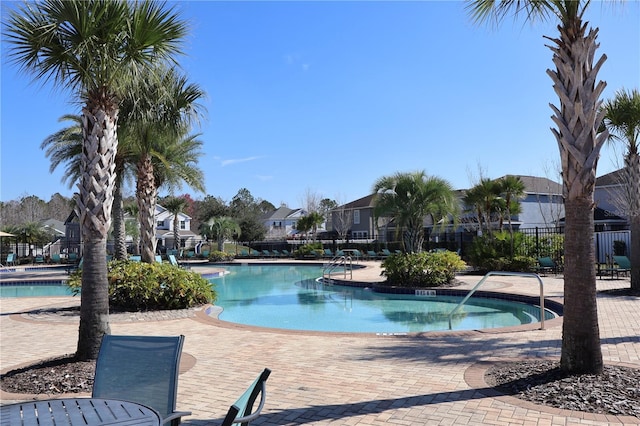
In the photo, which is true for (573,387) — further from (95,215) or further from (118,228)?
(118,228)

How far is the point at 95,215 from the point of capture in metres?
6.58

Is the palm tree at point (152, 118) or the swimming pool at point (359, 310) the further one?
the swimming pool at point (359, 310)

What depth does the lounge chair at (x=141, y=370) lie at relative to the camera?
11.6 ft

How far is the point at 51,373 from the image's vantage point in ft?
19.7

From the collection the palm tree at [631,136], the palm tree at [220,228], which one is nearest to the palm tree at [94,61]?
the palm tree at [631,136]

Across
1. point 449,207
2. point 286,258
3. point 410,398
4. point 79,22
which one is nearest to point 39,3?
point 79,22

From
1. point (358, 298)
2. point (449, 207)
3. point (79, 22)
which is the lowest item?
point (358, 298)

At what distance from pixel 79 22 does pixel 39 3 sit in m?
0.64

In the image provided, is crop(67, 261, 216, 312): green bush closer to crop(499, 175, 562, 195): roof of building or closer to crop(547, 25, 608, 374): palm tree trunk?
crop(547, 25, 608, 374): palm tree trunk

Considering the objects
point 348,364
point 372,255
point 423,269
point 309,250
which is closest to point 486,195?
point 423,269

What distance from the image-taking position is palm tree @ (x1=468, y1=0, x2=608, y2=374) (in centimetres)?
527

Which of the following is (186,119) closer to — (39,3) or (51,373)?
(39,3)

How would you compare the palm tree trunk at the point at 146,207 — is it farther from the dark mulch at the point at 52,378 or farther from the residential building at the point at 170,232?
the residential building at the point at 170,232

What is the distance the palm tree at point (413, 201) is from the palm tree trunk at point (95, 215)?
11.5 metres
